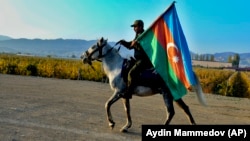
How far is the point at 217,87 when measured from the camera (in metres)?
28.6

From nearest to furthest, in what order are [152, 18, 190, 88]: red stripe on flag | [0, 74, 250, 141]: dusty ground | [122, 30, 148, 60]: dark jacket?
[0, 74, 250, 141]: dusty ground < [152, 18, 190, 88]: red stripe on flag < [122, 30, 148, 60]: dark jacket

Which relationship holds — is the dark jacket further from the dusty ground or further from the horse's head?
the dusty ground

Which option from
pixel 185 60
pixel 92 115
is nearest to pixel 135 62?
pixel 185 60

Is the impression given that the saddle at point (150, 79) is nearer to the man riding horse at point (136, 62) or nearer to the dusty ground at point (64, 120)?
the man riding horse at point (136, 62)

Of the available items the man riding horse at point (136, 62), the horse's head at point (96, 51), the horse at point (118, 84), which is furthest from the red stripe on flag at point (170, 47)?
the horse's head at point (96, 51)

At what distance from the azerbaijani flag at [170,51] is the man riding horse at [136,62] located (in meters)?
0.15

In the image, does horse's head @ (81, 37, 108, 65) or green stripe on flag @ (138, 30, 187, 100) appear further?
horse's head @ (81, 37, 108, 65)

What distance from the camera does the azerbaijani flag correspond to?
8156 mm

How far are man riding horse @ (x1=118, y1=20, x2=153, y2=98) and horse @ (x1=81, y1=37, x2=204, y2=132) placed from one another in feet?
0.45

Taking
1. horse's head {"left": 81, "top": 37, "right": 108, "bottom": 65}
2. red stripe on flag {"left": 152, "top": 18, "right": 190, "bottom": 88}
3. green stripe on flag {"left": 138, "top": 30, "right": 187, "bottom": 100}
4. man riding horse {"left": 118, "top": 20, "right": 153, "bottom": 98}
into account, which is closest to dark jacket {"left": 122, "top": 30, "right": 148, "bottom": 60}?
man riding horse {"left": 118, "top": 20, "right": 153, "bottom": 98}

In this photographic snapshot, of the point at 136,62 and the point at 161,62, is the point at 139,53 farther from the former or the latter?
the point at 161,62

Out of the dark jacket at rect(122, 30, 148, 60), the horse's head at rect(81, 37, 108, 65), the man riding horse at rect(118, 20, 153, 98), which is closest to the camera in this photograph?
the man riding horse at rect(118, 20, 153, 98)

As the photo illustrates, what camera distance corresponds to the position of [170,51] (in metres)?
8.30

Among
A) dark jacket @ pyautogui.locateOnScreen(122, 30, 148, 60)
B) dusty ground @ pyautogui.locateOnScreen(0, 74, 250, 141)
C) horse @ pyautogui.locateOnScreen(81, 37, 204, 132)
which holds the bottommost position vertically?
dusty ground @ pyautogui.locateOnScreen(0, 74, 250, 141)
